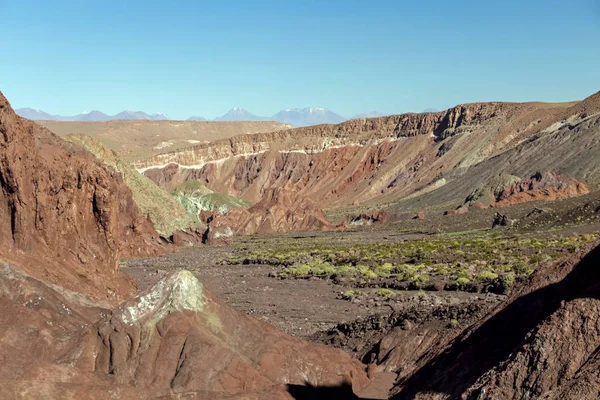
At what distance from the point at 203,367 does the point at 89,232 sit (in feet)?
48.3

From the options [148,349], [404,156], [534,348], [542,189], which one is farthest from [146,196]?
[404,156]

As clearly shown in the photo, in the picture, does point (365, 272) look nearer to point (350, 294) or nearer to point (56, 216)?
point (350, 294)

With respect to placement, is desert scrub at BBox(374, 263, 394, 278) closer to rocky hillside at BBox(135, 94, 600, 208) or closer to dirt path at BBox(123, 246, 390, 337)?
dirt path at BBox(123, 246, 390, 337)

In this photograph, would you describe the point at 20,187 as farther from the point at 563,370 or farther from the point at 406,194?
the point at 406,194

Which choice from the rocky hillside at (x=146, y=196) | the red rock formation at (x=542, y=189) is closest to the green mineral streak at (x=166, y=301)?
the rocky hillside at (x=146, y=196)

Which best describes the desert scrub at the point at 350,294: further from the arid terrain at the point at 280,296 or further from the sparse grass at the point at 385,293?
the sparse grass at the point at 385,293

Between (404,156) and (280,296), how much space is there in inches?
3802

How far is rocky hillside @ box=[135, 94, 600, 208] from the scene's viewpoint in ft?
311

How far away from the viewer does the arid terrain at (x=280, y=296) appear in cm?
870

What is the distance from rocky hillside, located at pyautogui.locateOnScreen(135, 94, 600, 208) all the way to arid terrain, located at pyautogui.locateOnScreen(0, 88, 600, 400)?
1190 cm

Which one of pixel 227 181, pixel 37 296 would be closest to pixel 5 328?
pixel 37 296

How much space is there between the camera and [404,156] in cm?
12562

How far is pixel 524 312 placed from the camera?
399 inches

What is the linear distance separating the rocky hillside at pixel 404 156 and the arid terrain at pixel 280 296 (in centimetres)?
1190
